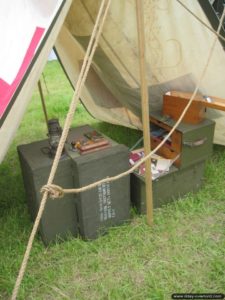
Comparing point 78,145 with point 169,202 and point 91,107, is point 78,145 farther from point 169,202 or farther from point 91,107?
point 91,107

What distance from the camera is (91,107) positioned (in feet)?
12.1

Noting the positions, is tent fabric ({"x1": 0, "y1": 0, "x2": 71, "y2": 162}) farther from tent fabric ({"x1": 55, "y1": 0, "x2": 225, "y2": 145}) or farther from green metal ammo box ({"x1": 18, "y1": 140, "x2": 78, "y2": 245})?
tent fabric ({"x1": 55, "y1": 0, "x2": 225, "y2": 145})

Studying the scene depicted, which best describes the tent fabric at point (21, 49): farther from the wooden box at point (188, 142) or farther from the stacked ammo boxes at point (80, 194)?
the wooden box at point (188, 142)

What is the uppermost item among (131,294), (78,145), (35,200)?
(78,145)

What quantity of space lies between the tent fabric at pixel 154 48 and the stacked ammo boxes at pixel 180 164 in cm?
35

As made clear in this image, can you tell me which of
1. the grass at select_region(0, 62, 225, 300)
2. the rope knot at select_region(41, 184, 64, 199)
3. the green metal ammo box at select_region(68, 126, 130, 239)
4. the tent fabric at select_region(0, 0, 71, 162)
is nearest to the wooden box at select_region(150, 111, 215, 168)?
the grass at select_region(0, 62, 225, 300)

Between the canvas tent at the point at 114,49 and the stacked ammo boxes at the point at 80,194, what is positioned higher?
the canvas tent at the point at 114,49

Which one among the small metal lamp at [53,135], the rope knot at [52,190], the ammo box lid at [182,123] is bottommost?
the ammo box lid at [182,123]

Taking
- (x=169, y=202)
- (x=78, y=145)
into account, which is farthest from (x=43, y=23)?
(x=169, y=202)

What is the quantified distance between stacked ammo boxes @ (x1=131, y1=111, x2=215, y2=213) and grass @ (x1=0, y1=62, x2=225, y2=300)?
0.31 feet

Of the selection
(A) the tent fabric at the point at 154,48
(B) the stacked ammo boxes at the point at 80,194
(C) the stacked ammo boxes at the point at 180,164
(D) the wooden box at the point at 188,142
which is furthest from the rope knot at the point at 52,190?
(A) the tent fabric at the point at 154,48

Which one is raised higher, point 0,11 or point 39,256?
point 0,11

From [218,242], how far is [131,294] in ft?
2.35

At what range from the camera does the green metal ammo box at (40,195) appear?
1.90 m
